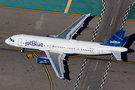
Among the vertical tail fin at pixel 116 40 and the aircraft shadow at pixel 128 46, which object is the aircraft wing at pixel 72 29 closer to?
the vertical tail fin at pixel 116 40

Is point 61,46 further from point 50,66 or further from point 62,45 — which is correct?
point 50,66

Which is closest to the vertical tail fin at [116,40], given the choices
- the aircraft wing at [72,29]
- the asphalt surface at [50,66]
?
the asphalt surface at [50,66]

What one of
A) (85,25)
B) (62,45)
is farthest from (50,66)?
(85,25)

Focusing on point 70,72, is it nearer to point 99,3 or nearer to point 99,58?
point 99,58

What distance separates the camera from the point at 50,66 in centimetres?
4441

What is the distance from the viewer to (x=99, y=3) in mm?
54875

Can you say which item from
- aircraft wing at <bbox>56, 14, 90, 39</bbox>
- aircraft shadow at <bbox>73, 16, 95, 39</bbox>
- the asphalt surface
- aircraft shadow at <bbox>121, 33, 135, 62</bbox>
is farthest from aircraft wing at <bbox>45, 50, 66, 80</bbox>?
aircraft shadow at <bbox>121, 33, 135, 62</bbox>

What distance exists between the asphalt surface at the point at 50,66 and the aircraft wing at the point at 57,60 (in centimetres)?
328

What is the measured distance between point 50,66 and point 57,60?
3468 mm

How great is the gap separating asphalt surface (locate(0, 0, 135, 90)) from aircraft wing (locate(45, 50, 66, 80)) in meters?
3.28

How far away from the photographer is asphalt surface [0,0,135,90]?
42.6m

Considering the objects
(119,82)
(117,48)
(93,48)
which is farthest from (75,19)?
(119,82)

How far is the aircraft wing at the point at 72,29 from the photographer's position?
4688cm

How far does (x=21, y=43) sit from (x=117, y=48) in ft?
80.8
